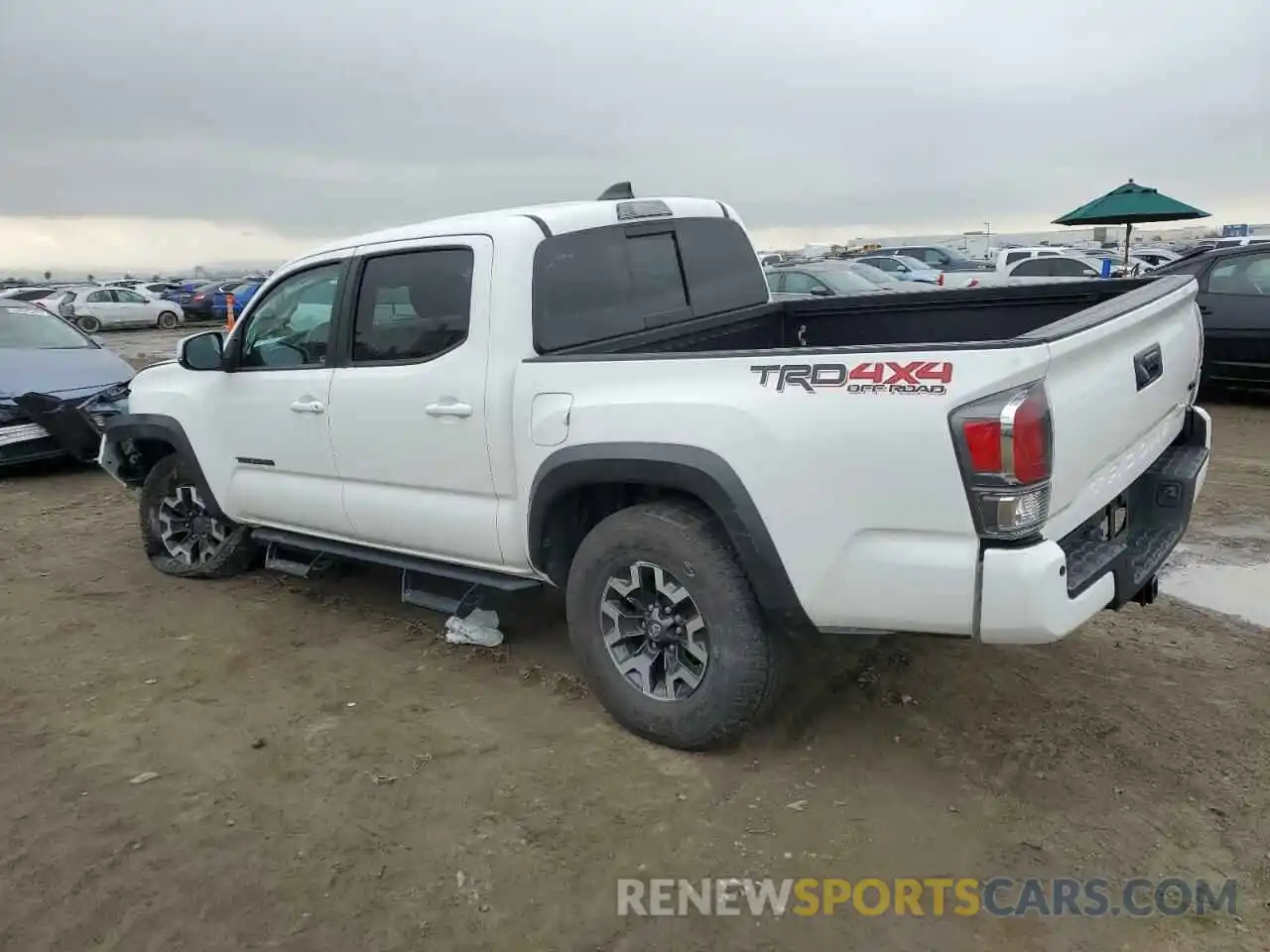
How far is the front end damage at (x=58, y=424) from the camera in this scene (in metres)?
7.75

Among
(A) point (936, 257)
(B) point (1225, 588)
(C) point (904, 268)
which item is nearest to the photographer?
(B) point (1225, 588)

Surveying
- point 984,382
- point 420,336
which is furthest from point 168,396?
point 984,382

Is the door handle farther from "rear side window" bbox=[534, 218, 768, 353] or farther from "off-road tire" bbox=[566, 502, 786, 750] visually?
"off-road tire" bbox=[566, 502, 786, 750]

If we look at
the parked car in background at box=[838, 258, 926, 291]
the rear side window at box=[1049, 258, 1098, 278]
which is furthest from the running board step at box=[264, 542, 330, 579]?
the rear side window at box=[1049, 258, 1098, 278]

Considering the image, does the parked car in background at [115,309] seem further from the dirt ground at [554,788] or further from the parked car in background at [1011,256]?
the dirt ground at [554,788]

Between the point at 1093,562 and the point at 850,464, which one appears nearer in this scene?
the point at 850,464

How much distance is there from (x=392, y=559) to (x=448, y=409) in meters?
0.96

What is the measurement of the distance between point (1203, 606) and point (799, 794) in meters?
2.64

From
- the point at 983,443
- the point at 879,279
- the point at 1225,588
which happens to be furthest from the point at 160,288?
the point at 983,443

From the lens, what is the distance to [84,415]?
7.70 metres

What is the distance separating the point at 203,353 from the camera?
505 centimetres

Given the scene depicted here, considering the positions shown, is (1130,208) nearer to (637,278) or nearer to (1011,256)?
(1011,256)

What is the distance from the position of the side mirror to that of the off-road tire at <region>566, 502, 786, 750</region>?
8.12 feet

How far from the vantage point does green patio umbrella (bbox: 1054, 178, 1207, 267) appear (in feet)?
57.2
